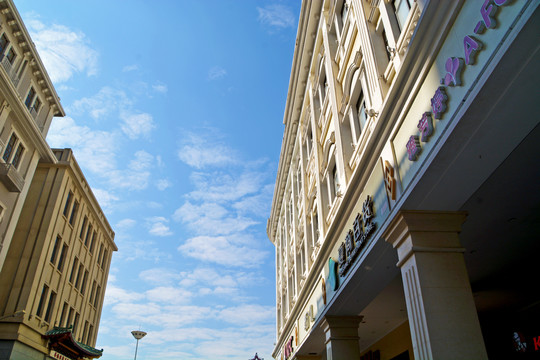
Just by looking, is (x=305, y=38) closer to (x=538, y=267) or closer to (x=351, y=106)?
(x=351, y=106)

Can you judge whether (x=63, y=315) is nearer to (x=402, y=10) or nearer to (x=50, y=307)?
(x=50, y=307)

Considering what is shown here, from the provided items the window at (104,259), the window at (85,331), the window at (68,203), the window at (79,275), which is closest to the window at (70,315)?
the window at (79,275)

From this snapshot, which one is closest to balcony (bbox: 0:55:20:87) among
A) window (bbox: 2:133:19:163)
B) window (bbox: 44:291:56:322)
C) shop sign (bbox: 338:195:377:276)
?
window (bbox: 2:133:19:163)

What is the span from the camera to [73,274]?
2706 cm

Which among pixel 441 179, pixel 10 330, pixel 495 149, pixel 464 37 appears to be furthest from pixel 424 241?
pixel 10 330

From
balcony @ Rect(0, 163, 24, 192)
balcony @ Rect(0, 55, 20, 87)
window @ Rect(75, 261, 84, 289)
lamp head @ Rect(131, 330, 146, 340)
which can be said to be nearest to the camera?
balcony @ Rect(0, 163, 24, 192)

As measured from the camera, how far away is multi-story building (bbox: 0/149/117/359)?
820 inches

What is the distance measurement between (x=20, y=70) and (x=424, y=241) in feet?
69.8

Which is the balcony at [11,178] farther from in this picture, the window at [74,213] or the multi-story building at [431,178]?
the multi-story building at [431,178]

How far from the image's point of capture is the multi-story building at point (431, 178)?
5.20 meters

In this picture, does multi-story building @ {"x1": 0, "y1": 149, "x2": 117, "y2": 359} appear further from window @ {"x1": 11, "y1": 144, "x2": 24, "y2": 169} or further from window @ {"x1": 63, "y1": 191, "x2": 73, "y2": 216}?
window @ {"x1": 11, "y1": 144, "x2": 24, "y2": 169}

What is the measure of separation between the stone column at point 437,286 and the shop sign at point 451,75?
1.29 meters

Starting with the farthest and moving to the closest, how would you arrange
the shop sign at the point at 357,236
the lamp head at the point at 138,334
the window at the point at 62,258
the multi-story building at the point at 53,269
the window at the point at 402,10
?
the lamp head at the point at 138,334 → the window at the point at 62,258 → the multi-story building at the point at 53,269 → the shop sign at the point at 357,236 → the window at the point at 402,10

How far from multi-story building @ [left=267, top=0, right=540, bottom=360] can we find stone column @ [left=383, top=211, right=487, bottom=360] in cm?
2
